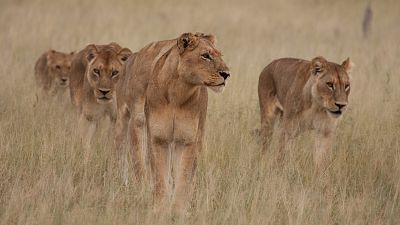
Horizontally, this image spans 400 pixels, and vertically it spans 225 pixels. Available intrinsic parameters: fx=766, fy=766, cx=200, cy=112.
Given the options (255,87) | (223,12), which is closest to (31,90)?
(255,87)

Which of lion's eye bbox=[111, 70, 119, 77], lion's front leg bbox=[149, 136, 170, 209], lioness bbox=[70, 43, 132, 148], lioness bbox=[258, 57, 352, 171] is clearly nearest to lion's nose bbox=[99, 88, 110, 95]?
lioness bbox=[70, 43, 132, 148]

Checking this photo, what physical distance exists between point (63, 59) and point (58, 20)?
6.97m

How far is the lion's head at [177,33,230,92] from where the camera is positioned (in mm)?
5707

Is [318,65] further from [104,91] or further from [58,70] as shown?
[58,70]

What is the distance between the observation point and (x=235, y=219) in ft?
18.6

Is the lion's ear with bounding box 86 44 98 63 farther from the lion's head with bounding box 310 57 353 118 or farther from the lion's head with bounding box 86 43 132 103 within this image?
the lion's head with bounding box 310 57 353 118

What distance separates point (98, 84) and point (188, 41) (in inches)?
109

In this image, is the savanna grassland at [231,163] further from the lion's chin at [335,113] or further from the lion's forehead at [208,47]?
Answer: the lion's forehead at [208,47]

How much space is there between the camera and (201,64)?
5793mm

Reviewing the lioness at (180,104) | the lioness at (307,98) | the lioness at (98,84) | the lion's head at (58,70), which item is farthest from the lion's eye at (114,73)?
the lion's head at (58,70)

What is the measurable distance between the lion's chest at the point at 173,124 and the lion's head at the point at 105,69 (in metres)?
2.39

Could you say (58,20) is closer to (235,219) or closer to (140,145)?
(140,145)

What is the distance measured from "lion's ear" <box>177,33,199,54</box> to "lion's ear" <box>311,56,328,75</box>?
2593 mm

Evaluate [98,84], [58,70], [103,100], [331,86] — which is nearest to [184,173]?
[331,86]
